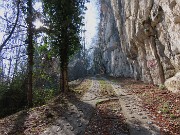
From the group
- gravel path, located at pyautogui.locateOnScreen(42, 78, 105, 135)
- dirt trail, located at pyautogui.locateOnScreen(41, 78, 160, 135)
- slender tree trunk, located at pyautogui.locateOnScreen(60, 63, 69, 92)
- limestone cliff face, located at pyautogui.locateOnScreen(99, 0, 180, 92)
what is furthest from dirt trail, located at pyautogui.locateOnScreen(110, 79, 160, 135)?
slender tree trunk, located at pyautogui.locateOnScreen(60, 63, 69, 92)

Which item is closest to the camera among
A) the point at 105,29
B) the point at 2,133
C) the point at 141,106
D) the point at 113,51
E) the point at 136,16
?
the point at 2,133

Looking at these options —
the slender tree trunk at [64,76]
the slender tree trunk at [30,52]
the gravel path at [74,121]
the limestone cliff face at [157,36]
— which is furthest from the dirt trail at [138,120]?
the slender tree trunk at [64,76]

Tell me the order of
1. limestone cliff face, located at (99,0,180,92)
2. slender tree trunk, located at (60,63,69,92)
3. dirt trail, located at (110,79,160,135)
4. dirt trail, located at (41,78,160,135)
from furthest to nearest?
slender tree trunk, located at (60,63,69,92), limestone cliff face, located at (99,0,180,92), dirt trail, located at (41,78,160,135), dirt trail, located at (110,79,160,135)

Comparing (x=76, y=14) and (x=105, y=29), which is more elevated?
(x=105, y=29)

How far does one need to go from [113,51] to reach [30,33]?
37.3 meters

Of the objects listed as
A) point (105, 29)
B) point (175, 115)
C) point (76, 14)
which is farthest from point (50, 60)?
point (105, 29)

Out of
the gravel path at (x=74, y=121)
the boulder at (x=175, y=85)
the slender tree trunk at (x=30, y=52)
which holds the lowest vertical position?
the gravel path at (x=74, y=121)

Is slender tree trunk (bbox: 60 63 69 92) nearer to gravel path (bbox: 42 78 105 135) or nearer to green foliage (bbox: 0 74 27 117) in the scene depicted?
green foliage (bbox: 0 74 27 117)

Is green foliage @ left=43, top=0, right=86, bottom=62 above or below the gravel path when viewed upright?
above

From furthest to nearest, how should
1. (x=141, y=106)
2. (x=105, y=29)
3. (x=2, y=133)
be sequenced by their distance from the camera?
(x=105, y=29) < (x=141, y=106) < (x=2, y=133)

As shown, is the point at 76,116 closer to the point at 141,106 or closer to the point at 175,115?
the point at 141,106

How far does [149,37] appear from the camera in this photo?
68.6 feet

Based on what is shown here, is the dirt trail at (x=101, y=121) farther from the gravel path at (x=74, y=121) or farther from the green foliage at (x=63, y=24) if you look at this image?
the green foliage at (x=63, y=24)

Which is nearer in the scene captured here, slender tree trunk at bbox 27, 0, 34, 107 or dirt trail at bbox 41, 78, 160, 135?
dirt trail at bbox 41, 78, 160, 135
